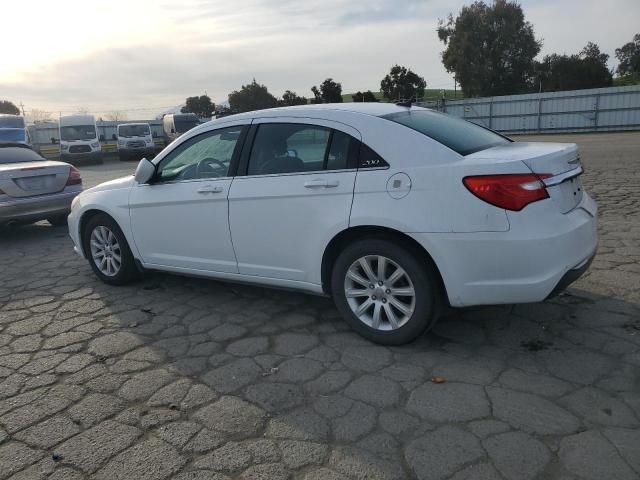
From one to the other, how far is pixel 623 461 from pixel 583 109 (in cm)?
3175

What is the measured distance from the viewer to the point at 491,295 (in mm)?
3207

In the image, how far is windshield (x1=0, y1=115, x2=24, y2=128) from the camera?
72.4 feet

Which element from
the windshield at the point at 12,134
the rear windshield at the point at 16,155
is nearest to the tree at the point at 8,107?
the windshield at the point at 12,134

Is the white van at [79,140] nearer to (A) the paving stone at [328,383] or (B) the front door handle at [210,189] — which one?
(B) the front door handle at [210,189]

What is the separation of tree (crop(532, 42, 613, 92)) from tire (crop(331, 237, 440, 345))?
46.8 m

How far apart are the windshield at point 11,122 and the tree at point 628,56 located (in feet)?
197

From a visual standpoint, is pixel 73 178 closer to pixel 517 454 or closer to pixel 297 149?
pixel 297 149

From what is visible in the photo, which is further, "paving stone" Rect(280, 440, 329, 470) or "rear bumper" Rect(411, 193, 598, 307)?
"rear bumper" Rect(411, 193, 598, 307)

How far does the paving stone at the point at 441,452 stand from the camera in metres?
2.38

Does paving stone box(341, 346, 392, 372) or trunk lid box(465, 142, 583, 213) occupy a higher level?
trunk lid box(465, 142, 583, 213)

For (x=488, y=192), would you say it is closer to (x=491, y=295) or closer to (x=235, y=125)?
(x=491, y=295)

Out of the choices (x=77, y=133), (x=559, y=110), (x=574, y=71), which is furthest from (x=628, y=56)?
(x=77, y=133)

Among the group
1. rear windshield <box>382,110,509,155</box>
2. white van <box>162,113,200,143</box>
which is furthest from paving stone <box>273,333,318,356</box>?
white van <box>162,113,200,143</box>

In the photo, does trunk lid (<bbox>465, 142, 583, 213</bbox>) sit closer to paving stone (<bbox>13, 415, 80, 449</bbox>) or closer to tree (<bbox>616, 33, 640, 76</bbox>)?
paving stone (<bbox>13, 415, 80, 449</bbox>)
